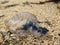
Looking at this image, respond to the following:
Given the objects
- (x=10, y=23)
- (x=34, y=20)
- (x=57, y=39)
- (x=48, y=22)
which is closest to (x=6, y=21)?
(x=10, y=23)

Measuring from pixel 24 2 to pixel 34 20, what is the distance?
1.21 m

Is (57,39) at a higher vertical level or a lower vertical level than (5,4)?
lower

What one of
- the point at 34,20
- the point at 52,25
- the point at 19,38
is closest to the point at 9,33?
the point at 19,38

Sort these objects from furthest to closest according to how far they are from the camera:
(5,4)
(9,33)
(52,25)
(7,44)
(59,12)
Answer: (5,4), (59,12), (52,25), (9,33), (7,44)

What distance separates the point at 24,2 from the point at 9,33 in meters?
1.63

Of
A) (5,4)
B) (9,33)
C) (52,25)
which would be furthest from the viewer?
(5,4)

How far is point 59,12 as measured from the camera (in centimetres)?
511

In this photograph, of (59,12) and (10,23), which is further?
(59,12)

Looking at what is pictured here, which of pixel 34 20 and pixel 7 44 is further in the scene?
pixel 34 20

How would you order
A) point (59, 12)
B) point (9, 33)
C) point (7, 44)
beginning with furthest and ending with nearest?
point (59, 12)
point (9, 33)
point (7, 44)

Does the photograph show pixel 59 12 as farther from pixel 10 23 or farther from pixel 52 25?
pixel 10 23

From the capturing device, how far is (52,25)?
179 inches

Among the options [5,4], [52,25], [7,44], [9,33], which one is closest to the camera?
[7,44]

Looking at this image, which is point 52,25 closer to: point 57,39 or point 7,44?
point 57,39
